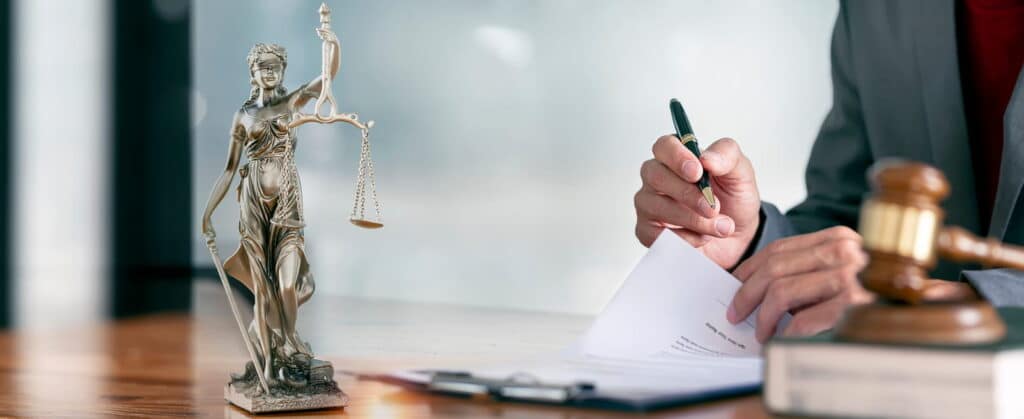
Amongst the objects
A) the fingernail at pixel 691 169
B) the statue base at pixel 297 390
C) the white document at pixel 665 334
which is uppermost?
the fingernail at pixel 691 169

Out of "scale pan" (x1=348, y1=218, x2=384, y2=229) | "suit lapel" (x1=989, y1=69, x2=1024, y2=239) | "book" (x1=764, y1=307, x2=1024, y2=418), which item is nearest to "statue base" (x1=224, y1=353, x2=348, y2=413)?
"scale pan" (x1=348, y1=218, x2=384, y2=229)

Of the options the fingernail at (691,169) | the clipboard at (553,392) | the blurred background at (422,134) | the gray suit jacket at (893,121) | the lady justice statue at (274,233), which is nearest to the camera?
the clipboard at (553,392)

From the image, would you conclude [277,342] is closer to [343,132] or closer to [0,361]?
[0,361]

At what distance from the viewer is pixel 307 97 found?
714 millimetres

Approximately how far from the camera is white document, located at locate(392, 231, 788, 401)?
70 cm

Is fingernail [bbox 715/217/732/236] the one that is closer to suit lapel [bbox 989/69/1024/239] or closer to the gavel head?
suit lapel [bbox 989/69/1024/239]

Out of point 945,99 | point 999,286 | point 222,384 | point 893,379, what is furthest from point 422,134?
point 893,379

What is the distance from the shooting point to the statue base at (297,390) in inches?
26.5

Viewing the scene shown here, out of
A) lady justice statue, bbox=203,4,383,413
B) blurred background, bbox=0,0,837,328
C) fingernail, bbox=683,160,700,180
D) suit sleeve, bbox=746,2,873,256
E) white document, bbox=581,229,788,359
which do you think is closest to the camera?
lady justice statue, bbox=203,4,383,413

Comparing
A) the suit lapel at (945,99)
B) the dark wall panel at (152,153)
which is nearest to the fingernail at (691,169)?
the suit lapel at (945,99)

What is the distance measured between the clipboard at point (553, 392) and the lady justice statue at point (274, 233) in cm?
8

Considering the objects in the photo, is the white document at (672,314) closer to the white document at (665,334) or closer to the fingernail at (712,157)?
the white document at (665,334)

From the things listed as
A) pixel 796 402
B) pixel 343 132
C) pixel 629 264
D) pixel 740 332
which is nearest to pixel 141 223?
pixel 343 132

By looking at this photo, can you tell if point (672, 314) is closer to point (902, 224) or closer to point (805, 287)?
point (805, 287)
